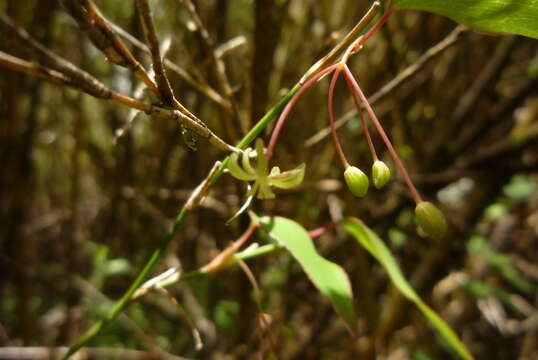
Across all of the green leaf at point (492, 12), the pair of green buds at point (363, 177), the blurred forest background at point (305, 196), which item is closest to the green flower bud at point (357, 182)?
the pair of green buds at point (363, 177)

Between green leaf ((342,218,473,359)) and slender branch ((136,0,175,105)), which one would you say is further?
green leaf ((342,218,473,359))

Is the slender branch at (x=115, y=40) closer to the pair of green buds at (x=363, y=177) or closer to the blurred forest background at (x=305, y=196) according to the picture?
the pair of green buds at (x=363, y=177)

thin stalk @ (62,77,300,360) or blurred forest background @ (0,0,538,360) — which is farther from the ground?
thin stalk @ (62,77,300,360)

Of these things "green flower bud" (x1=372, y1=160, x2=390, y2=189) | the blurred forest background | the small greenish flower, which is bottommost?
the blurred forest background

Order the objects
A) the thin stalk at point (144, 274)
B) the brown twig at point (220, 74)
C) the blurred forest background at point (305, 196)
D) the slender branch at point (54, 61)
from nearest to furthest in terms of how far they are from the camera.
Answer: the slender branch at point (54, 61) < the thin stalk at point (144, 274) < the brown twig at point (220, 74) < the blurred forest background at point (305, 196)

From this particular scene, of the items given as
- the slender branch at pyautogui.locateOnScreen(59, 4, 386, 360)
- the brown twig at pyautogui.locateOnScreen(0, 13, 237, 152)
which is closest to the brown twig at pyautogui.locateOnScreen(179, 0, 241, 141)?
the slender branch at pyautogui.locateOnScreen(59, 4, 386, 360)

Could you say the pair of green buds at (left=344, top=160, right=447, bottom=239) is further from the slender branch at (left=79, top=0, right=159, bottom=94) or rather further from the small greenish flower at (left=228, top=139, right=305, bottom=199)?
the slender branch at (left=79, top=0, right=159, bottom=94)

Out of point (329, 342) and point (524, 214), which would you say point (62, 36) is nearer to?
point (329, 342)
